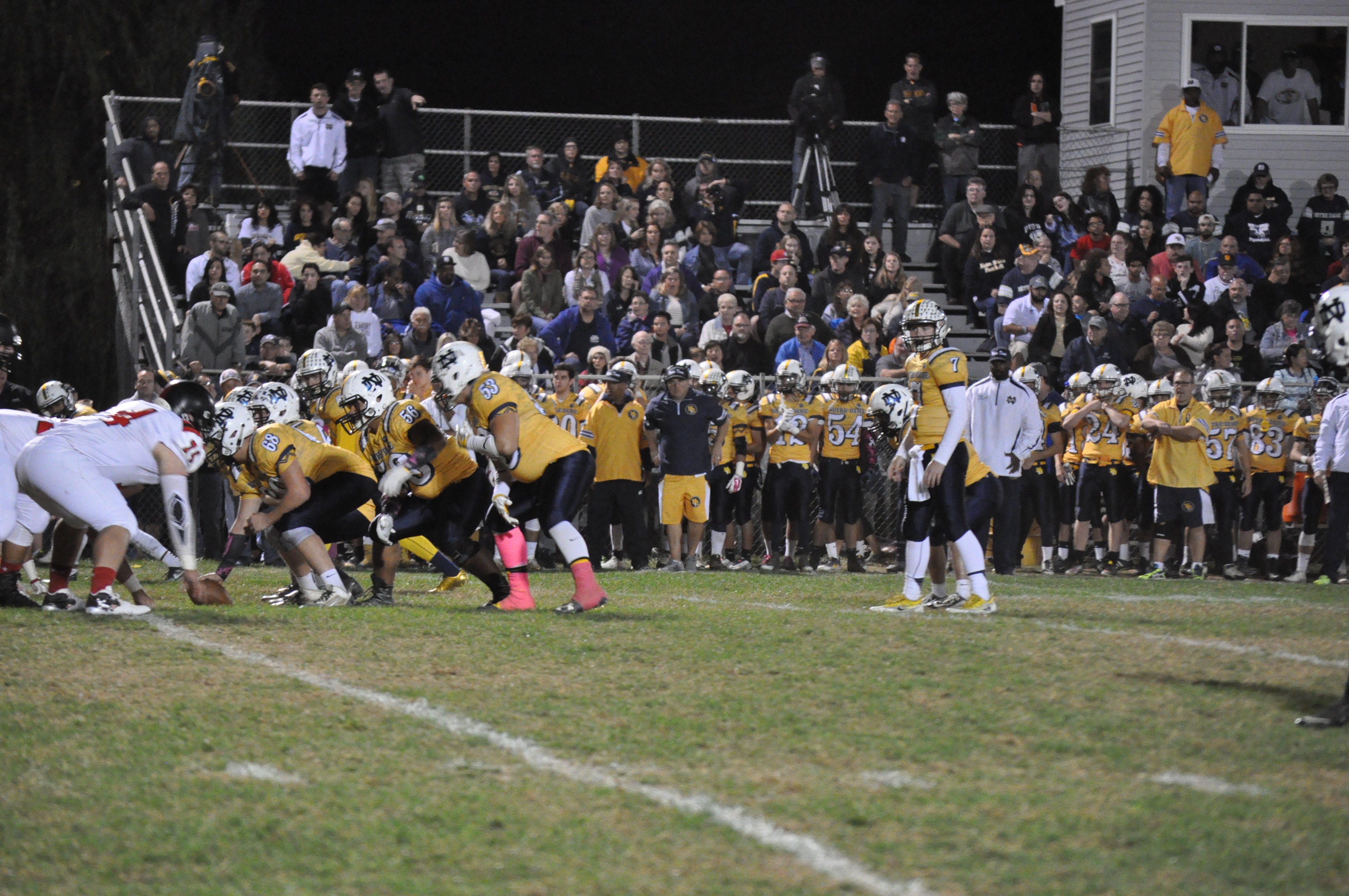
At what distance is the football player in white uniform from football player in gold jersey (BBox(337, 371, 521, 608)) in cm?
120

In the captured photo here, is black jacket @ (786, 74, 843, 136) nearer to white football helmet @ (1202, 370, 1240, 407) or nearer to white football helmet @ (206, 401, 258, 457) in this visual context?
white football helmet @ (1202, 370, 1240, 407)

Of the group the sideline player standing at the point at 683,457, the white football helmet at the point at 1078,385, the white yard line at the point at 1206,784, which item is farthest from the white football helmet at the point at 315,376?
the white football helmet at the point at 1078,385

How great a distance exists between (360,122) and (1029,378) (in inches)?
333

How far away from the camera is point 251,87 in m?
29.6

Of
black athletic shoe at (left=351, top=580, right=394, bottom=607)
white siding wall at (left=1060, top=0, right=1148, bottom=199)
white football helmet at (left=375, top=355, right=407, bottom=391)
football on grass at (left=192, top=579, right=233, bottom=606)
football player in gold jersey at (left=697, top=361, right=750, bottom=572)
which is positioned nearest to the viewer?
football on grass at (left=192, top=579, right=233, bottom=606)

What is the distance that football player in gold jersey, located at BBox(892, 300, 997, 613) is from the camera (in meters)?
9.46

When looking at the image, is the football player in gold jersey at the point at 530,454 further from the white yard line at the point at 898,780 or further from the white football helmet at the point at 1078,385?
the white football helmet at the point at 1078,385

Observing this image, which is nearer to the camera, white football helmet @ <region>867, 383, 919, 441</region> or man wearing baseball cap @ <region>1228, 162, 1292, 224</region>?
white football helmet @ <region>867, 383, 919, 441</region>

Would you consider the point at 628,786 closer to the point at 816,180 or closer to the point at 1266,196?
the point at 816,180

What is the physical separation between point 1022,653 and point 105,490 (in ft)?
17.4

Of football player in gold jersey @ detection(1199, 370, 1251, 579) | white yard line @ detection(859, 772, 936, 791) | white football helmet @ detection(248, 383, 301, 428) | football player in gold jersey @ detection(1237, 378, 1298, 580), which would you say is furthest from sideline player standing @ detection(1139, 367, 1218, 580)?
white yard line @ detection(859, 772, 936, 791)

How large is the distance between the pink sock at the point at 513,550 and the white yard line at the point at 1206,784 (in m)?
5.26

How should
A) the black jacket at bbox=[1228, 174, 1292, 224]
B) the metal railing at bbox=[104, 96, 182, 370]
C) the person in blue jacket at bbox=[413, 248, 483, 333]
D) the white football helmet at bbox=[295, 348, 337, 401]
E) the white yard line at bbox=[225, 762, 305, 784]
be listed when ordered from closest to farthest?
the white yard line at bbox=[225, 762, 305, 784] → the white football helmet at bbox=[295, 348, 337, 401] → the person in blue jacket at bbox=[413, 248, 483, 333] → the metal railing at bbox=[104, 96, 182, 370] → the black jacket at bbox=[1228, 174, 1292, 224]

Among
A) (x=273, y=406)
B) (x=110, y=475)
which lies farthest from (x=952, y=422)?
(x=110, y=475)
